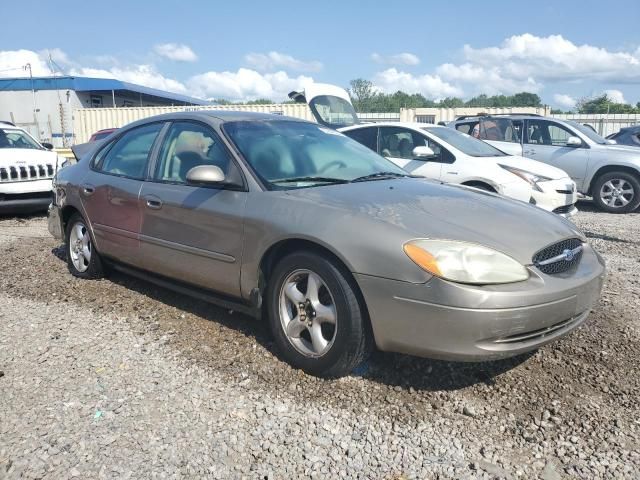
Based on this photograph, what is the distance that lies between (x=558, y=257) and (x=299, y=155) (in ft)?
6.02

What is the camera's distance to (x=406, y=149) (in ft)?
26.6

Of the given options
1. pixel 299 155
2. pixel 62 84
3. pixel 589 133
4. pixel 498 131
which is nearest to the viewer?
pixel 299 155

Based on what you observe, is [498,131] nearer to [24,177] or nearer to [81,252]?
[81,252]

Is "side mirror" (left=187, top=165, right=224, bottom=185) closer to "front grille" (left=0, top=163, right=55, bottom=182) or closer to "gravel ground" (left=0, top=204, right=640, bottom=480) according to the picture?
"gravel ground" (left=0, top=204, right=640, bottom=480)

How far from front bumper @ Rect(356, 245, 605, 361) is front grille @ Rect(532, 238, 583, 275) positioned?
0.21ft

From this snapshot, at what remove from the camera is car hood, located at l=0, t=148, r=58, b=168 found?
8539 mm

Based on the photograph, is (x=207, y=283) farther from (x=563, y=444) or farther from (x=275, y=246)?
(x=563, y=444)

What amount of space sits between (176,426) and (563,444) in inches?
73.0

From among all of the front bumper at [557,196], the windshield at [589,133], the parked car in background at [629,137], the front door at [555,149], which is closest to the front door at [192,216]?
the front bumper at [557,196]

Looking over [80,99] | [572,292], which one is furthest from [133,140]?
[80,99]

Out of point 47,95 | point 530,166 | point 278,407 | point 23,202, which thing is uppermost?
point 47,95

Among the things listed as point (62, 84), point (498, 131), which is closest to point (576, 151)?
point (498, 131)

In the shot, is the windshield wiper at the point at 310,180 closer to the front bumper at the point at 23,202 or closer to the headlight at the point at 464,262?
the headlight at the point at 464,262

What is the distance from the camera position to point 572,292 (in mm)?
2914
